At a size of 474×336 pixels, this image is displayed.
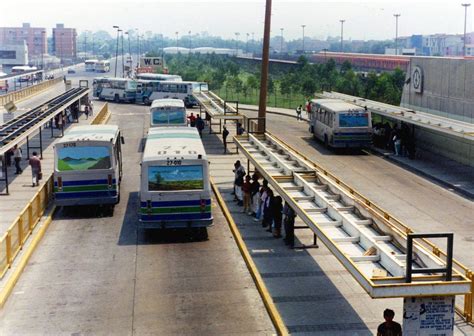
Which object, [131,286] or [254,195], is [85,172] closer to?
[254,195]

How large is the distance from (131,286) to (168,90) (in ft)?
178

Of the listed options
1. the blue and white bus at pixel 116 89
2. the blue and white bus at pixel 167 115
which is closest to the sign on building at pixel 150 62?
the blue and white bus at pixel 116 89

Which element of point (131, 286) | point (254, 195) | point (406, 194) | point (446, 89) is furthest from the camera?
point (446, 89)

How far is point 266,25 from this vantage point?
3988 centimetres

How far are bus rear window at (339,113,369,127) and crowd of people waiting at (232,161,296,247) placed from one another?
543 inches

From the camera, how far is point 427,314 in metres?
10.9

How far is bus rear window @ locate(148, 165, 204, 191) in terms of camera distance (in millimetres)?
19625

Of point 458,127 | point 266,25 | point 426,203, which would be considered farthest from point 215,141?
point 426,203

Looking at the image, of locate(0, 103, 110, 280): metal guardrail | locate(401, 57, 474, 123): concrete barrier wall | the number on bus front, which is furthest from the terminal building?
locate(0, 103, 110, 280): metal guardrail

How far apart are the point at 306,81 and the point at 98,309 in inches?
2554

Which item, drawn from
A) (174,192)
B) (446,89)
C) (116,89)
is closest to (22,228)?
(174,192)

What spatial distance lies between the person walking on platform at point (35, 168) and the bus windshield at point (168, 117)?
38.2 feet

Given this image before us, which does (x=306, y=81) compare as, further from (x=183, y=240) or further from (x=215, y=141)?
(x=183, y=240)

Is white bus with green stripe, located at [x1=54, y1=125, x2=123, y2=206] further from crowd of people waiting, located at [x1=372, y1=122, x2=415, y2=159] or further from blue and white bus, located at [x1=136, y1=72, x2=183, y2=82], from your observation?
blue and white bus, located at [x1=136, y1=72, x2=183, y2=82]
